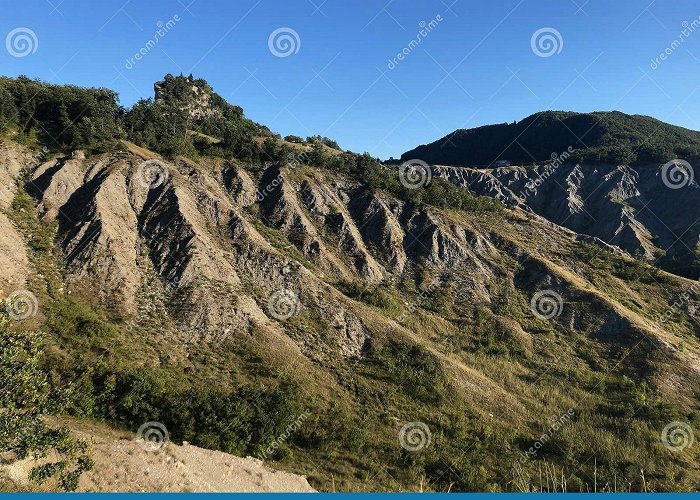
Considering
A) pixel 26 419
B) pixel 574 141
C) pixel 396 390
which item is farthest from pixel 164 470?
pixel 574 141

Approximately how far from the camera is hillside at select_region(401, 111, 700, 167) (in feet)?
358

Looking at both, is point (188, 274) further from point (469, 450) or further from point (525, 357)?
point (525, 357)

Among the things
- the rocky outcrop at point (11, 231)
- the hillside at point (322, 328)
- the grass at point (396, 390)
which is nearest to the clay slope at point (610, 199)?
the hillside at point (322, 328)

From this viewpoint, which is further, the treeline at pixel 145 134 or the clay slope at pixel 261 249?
Answer: the treeline at pixel 145 134

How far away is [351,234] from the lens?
46719mm

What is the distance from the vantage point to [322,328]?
33844 millimetres

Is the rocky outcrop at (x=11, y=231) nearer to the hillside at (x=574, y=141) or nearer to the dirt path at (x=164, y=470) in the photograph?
the dirt path at (x=164, y=470)

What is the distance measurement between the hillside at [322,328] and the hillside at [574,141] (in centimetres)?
7527

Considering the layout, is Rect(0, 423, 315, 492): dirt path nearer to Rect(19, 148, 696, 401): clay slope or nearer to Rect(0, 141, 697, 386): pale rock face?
Rect(0, 141, 697, 386): pale rock face

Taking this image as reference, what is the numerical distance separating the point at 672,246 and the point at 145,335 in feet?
328

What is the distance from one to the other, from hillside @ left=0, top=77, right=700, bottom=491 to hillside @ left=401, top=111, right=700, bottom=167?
247 ft

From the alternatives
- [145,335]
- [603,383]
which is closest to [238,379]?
[145,335]

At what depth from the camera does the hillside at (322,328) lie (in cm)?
2275

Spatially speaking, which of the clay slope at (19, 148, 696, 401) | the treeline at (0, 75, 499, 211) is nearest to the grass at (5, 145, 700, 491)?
the clay slope at (19, 148, 696, 401)
